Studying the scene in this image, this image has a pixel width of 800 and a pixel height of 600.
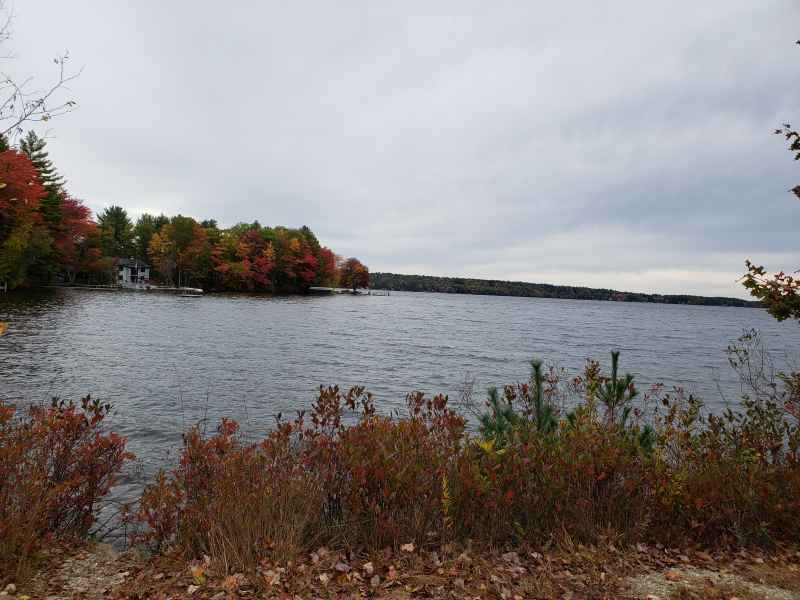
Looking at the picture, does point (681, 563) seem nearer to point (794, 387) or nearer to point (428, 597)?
point (428, 597)

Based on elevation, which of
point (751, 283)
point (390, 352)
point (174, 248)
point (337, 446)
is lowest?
point (390, 352)

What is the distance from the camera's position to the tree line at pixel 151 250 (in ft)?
203

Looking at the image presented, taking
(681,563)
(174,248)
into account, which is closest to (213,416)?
(681,563)

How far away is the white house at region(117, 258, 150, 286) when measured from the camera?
4203 inches

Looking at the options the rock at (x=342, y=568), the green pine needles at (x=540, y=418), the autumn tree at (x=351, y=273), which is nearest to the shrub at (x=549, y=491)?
the green pine needles at (x=540, y=418)

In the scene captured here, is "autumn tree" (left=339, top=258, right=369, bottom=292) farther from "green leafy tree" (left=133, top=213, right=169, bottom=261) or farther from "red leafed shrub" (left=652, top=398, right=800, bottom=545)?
"red leafed shrub" (left=652, top=398, right=800, bottom=545)

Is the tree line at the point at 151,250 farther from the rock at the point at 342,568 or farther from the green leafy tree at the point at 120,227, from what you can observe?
the rock at the point at 342,568

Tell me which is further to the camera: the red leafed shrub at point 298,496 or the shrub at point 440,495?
the shrub at point 440,495

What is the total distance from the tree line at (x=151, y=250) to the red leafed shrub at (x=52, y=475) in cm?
6510

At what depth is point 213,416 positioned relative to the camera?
13.5 meters

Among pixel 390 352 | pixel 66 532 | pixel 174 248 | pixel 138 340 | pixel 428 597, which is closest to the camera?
pixel 428 597

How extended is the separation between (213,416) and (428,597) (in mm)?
11027

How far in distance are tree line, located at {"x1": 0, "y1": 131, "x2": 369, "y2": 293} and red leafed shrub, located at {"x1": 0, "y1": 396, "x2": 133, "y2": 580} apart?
65099 mm

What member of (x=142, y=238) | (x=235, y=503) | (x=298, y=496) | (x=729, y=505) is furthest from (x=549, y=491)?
(x=142, y=238)
